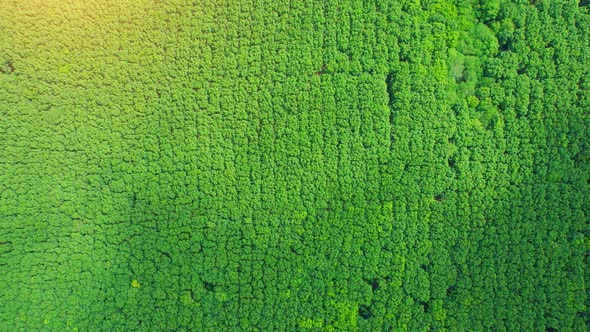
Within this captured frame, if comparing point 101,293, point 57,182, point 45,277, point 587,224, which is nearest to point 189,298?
point 101,293

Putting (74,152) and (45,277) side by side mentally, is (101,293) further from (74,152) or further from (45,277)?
(74,152)

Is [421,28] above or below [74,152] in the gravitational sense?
above

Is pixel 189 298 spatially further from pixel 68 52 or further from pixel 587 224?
pixel 587 224

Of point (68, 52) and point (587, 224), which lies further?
point (68, 52)

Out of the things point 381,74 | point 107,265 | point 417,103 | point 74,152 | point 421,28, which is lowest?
point 107,265

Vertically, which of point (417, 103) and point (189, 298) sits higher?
point (417, 103)

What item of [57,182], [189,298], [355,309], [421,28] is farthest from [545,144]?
[57,182]
